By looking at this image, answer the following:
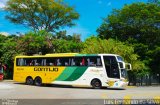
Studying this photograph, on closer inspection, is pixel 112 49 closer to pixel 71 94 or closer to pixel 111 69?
pixel 111 69

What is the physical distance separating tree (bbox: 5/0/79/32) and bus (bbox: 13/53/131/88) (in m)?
31.9

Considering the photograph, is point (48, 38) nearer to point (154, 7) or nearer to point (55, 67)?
point (154, 7)

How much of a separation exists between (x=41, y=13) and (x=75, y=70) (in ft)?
120

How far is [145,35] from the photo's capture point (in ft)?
172

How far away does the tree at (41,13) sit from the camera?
68.4 m

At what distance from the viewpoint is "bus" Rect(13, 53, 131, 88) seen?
107ft

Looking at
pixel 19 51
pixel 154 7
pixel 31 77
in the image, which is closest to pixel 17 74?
pixel 31 77

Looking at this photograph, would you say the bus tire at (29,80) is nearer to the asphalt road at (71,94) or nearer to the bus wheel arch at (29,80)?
the bus wheel arch at (29,80)

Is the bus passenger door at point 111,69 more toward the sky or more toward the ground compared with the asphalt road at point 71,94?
more toward the sky

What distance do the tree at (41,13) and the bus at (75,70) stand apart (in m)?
31.9

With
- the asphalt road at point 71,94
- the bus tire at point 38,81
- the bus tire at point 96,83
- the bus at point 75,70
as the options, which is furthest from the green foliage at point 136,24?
the asphalt road at point 71,94

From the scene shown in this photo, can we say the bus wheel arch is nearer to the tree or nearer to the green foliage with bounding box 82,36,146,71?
the green foliage with bounding box 82,36,146,71

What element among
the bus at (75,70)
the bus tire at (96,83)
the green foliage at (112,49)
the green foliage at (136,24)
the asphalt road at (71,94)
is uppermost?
the green foliage at (136,24)

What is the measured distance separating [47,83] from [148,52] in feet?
58.5
